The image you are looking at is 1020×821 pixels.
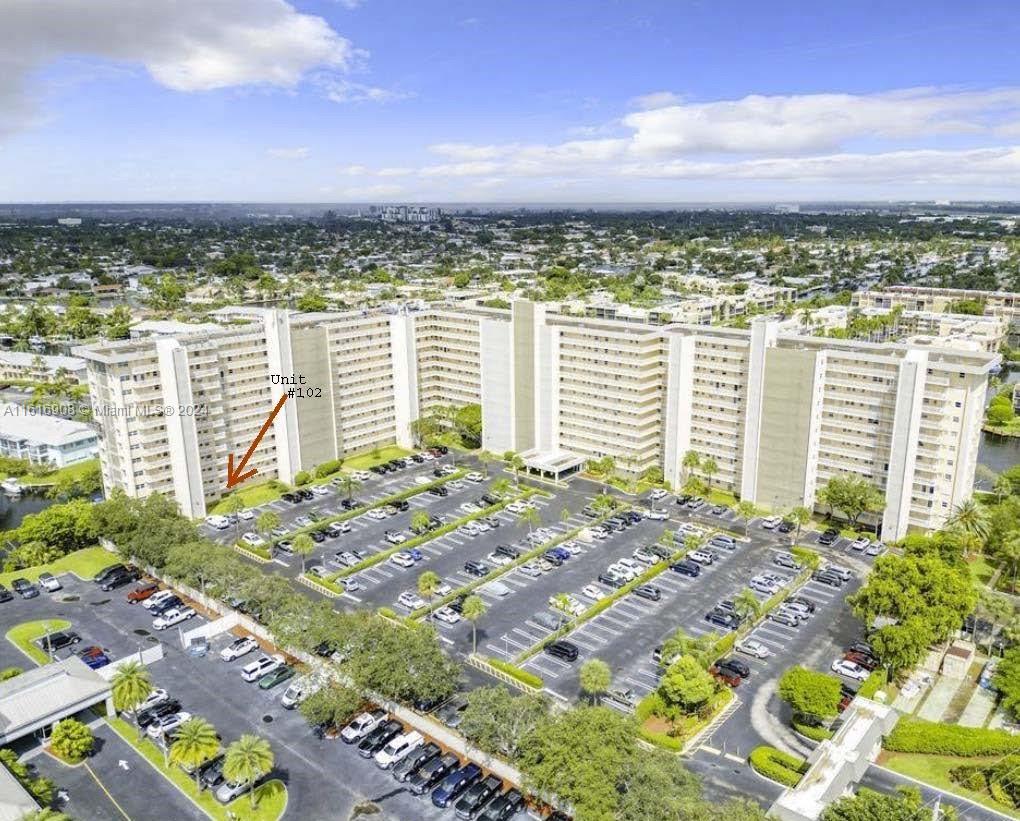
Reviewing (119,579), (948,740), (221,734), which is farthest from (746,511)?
(119,579)

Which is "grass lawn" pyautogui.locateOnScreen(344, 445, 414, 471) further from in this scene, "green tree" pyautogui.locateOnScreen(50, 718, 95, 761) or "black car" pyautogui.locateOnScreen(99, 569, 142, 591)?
"green tree" pyautogui.locateOnScreen(50, 718, 95, 761)

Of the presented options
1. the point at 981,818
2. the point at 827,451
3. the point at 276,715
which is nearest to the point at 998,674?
the point at 981,818

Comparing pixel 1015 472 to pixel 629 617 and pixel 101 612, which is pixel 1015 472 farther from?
pixel 101 612

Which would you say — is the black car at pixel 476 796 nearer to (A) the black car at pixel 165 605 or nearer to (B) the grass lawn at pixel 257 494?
(A) the black car at pixel 165 605

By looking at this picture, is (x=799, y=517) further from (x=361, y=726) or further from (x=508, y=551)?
(x=361, y=726)

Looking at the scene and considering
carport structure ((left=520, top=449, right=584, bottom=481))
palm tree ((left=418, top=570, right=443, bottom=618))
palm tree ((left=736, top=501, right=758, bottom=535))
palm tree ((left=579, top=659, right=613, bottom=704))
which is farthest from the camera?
carport structure ((left=520, top=449, right=584, bottom=481))

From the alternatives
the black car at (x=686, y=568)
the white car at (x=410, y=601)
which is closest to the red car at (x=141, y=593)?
the white car at (x=410, y=601)

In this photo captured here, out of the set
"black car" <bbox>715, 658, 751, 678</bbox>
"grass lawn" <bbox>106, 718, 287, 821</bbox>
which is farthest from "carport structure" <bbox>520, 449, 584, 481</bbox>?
"grass lawn" <bbox>106, 718, 287, 821</bbox>
